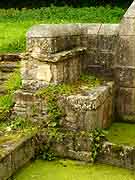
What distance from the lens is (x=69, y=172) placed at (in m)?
5.62

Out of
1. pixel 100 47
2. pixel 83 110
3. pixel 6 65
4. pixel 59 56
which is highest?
pixel 100 47

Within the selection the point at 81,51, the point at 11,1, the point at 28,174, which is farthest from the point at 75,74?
the point at 11,1

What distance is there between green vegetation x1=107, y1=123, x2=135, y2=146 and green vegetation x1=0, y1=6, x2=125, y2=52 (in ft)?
11.5

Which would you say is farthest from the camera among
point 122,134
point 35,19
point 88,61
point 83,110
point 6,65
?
point 35,19

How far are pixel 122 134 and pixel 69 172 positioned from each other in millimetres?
1324

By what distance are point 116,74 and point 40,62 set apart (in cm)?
161

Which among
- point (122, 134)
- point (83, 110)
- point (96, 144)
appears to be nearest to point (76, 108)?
point (83, 110)

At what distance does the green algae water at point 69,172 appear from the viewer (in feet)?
18.0

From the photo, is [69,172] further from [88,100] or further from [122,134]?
[122,134]

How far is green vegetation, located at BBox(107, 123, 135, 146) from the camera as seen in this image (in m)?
6.19

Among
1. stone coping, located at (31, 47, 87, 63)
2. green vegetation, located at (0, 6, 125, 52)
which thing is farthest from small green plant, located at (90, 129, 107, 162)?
green vegetation, located at (0, 6, 125, 52)

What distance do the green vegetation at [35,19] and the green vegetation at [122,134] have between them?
3.51 metres

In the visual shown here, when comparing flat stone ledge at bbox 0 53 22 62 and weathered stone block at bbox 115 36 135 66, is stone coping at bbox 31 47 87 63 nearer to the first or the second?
weathered stone block at bbox 115 36 135 66

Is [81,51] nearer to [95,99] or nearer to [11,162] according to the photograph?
[95,99]
